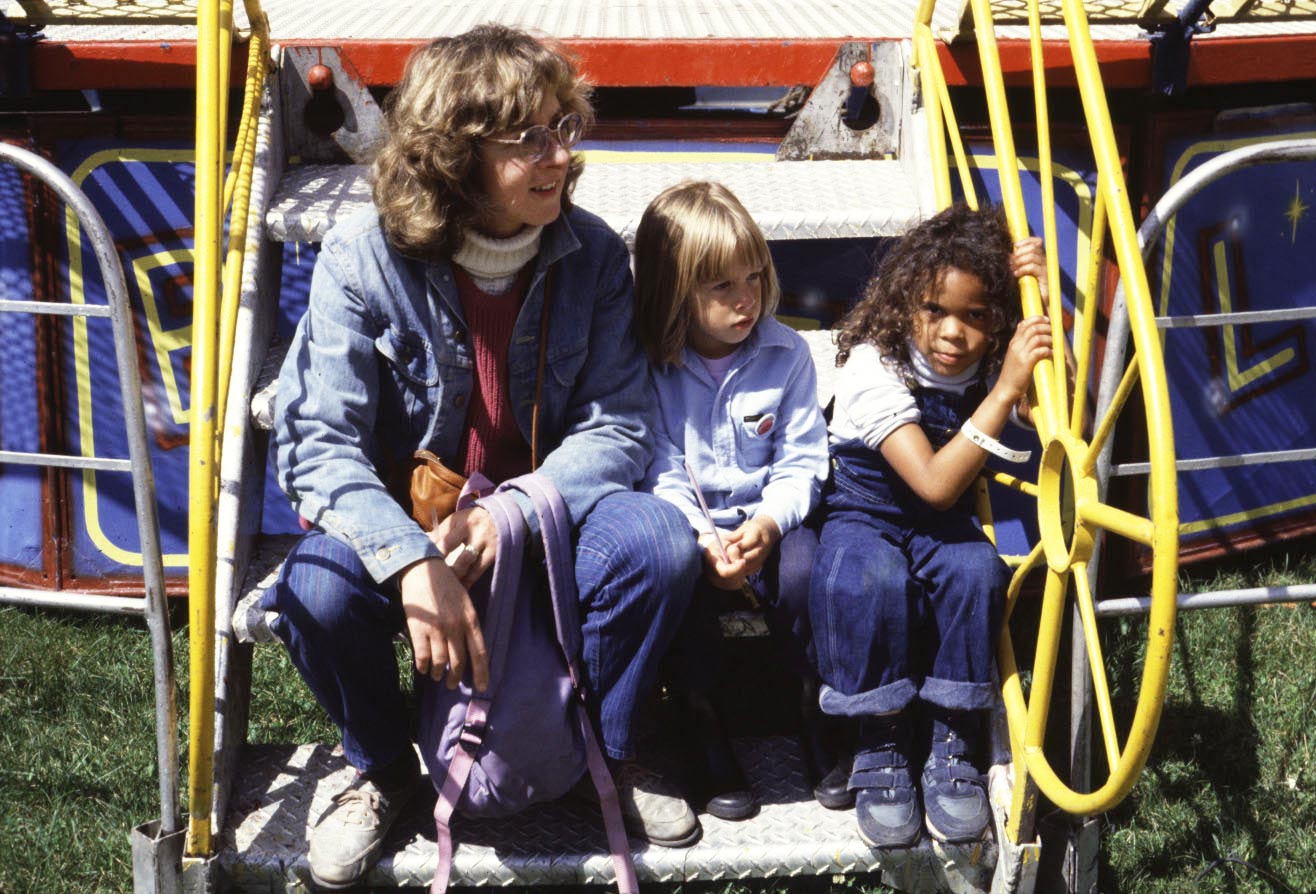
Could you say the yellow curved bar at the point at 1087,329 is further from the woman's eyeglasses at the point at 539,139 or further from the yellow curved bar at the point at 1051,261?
the woman's eyeglasses at the point at 539,139

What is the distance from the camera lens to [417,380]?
8.21 feet

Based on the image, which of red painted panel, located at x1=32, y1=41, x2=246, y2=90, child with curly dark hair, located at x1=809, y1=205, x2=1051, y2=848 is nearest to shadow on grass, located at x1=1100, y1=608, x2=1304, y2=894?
child with curly dark hair, located at x1=809, y1=205, x2=1051, y2=848

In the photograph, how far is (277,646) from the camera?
358 cm

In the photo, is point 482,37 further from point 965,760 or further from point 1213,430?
point 1213,430

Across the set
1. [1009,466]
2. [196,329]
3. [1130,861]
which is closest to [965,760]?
[1130,861]

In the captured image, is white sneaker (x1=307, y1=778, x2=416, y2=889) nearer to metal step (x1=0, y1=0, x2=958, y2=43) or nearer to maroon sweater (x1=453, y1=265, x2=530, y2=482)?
maroon sweater (x1=453, y1=265, x2=530, y2=482)

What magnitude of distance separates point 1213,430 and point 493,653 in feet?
7.36

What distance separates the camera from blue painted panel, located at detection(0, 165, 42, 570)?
3.49 meters

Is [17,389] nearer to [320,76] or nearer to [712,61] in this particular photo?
[320,76]

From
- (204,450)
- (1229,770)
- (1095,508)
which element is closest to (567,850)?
(204,450)

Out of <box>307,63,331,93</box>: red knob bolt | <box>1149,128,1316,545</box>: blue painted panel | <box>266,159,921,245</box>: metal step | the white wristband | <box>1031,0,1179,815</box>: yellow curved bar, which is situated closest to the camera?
<box>1031,0,1179,815</box>: yellow curved bar

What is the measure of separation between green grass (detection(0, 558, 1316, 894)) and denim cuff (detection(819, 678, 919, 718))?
15.1 inches

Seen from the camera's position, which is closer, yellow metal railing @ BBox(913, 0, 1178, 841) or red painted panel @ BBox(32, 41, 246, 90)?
yellow metal railing @ BBox(913, 0, 1178, 841)

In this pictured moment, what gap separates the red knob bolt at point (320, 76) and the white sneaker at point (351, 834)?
5.33 ft
